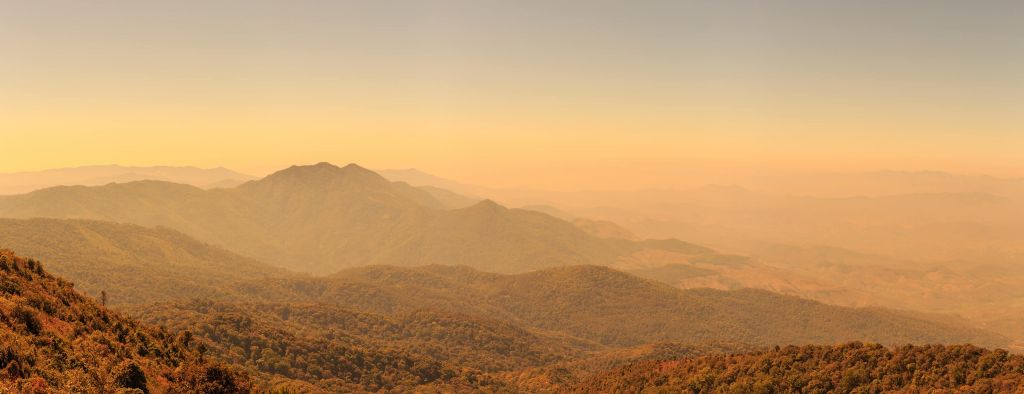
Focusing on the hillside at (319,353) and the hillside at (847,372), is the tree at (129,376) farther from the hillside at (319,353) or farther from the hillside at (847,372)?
the hillside at (847,372)

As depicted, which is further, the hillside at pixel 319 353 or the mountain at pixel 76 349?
the hillside at pixel 319 353

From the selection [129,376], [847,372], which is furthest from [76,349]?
[847,372]

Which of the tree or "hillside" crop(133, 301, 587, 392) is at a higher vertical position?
the tree

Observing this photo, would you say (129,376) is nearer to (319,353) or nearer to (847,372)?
(847,372)

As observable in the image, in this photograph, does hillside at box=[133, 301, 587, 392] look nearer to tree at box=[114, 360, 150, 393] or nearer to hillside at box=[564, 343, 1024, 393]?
hillside at box=[564, 343, 1024, 393]

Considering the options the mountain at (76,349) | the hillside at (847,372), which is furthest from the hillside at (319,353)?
the hillside at (847,372)

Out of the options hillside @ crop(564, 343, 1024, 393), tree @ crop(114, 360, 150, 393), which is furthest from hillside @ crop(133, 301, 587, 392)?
tree @ crop(114, 360, 150, 393)
